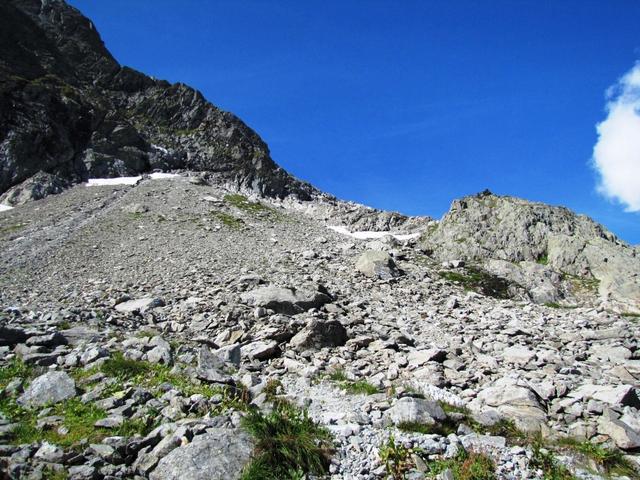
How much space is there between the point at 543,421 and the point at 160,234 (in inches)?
1442

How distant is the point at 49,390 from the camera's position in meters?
8.92

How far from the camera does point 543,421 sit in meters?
9.17

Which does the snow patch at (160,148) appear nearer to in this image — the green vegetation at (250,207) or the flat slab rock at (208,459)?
the green vegetation at (250,207)

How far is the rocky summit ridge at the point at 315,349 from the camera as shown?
721cm

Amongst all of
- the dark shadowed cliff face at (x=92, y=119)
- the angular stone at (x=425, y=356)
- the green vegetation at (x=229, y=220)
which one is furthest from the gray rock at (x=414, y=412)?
the dark shadowed cliff face at (x=92, y=119)

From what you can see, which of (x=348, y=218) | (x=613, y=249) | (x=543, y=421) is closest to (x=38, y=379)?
(x=543, y=421)

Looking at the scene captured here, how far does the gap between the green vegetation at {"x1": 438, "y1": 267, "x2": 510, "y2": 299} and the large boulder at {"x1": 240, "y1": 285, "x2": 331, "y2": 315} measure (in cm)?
1152

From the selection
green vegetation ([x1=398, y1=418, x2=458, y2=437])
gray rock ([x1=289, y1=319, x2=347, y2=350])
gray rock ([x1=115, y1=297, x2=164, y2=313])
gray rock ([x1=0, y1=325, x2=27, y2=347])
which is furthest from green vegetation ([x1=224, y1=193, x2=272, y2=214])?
green vegetation ([x1=398, y1=418, x2=458, y2=437])

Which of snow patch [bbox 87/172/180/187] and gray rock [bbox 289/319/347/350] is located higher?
snow patch [bbox 87/172/180/187]

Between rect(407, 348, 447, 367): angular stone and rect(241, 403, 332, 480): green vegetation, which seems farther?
rect(407, 348, 447, 367): angular stone

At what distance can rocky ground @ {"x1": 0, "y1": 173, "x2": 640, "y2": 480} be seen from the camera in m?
7.15

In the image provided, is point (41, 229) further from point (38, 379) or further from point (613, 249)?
point (613, 249)

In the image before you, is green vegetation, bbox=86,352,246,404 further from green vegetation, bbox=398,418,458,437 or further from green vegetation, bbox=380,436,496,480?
green vegetation, bbox=398,418,458,437

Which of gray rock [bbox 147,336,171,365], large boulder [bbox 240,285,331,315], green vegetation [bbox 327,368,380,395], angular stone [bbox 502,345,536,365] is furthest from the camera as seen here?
large boulder [bbox 240,285,331,315]
